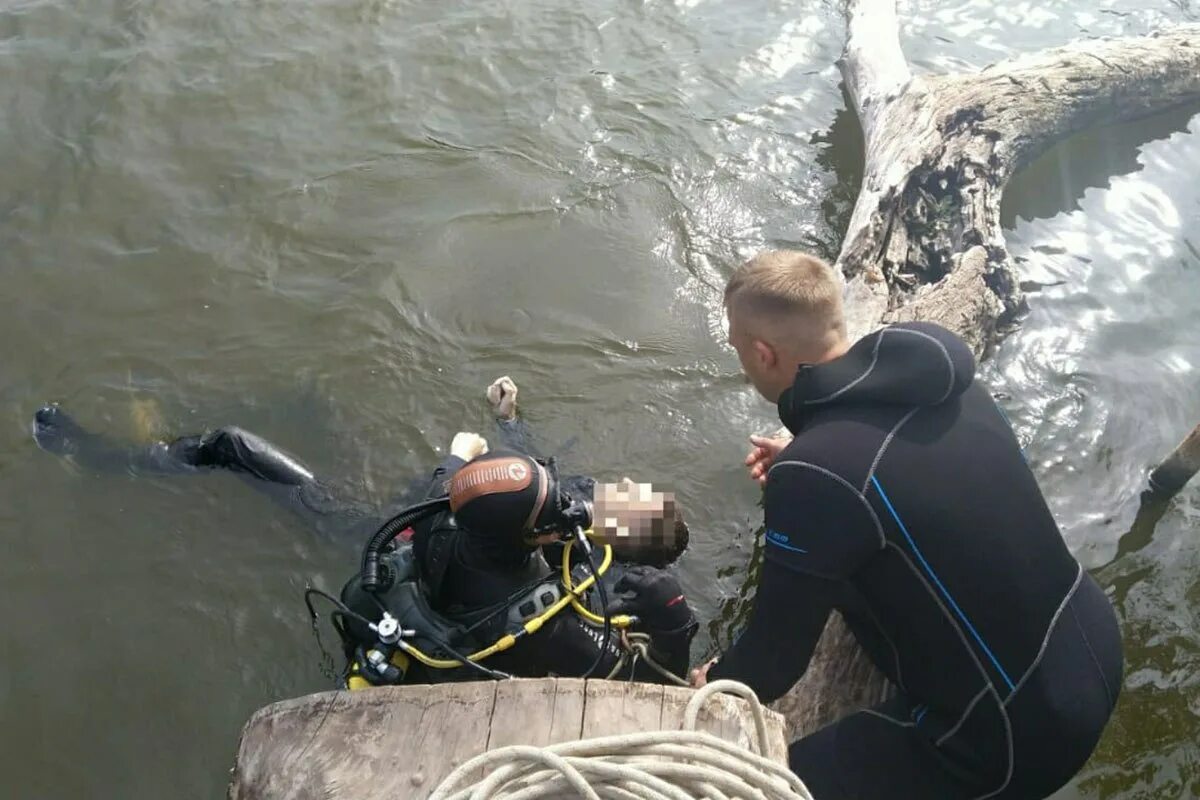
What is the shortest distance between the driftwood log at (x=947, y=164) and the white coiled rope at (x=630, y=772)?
1484 mm

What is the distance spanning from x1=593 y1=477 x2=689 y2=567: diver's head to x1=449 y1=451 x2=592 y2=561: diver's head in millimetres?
266

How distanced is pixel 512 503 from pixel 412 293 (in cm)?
292

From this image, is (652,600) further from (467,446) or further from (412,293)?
(412,293)

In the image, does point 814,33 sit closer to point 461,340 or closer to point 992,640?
point 461,340

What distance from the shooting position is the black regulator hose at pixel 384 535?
9.27 ft

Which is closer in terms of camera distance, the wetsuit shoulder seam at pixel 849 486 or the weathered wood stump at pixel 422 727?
the weathered wood stump at pixel 422 727

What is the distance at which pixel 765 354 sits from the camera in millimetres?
2633

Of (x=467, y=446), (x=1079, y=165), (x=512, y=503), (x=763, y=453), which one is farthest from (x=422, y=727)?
(x=1079, y=165)

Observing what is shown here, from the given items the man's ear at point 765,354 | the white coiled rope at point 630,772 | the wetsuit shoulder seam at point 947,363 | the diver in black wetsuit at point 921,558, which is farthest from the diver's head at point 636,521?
the white coiled rope at point 630,772

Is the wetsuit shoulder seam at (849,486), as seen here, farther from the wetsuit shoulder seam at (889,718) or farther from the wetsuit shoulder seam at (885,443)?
the wetsuit shoulder seam at (889,718)

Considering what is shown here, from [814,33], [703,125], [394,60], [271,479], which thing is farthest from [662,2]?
[271,479]

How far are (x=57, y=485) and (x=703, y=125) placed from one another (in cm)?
465

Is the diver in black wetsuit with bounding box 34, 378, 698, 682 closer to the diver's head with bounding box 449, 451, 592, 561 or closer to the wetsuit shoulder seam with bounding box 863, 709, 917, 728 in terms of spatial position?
the diver's head with bounding box 449, 451, 592, 561

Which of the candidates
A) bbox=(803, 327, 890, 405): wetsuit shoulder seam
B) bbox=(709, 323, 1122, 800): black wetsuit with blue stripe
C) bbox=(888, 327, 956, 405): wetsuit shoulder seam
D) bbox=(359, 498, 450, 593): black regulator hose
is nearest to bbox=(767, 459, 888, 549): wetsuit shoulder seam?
bbox=(709, 323, 1122, 800): black wetsuit with blue stripe
